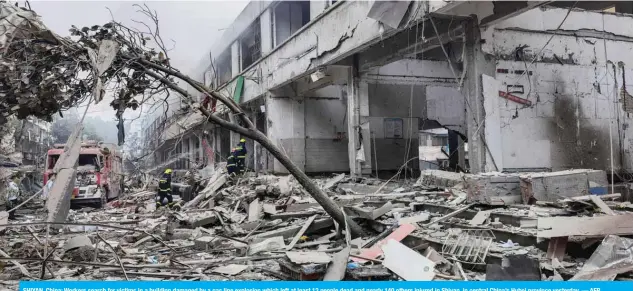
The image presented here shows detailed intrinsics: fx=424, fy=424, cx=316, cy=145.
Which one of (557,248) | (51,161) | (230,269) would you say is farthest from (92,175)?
(557,248)

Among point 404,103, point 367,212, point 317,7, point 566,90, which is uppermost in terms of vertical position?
point 317,7

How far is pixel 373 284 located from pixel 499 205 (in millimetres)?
4507

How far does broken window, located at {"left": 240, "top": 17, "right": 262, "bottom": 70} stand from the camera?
1962 centimetres

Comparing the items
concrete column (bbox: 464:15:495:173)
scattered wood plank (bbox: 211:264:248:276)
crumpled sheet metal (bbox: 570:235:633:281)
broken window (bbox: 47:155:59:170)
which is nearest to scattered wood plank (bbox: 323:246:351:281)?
scattered wood plank (bbox: 211:264:248:276)

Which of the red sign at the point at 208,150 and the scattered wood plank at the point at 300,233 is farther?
the red sign at the point at 208,150

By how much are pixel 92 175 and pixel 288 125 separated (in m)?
7.45

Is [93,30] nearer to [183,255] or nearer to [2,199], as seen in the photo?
[183,255]

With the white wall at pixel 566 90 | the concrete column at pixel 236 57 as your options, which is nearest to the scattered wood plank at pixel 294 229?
the white wall at pixel 566 90

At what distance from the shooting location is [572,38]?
10.5 meters

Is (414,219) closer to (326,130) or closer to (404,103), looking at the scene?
(404,103)

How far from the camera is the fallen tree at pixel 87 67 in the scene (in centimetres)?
493

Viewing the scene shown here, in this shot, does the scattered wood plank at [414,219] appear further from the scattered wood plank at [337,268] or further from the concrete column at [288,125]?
the concrete column at [288,125]

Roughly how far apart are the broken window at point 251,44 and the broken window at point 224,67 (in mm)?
1715

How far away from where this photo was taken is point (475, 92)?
902 centimetres
